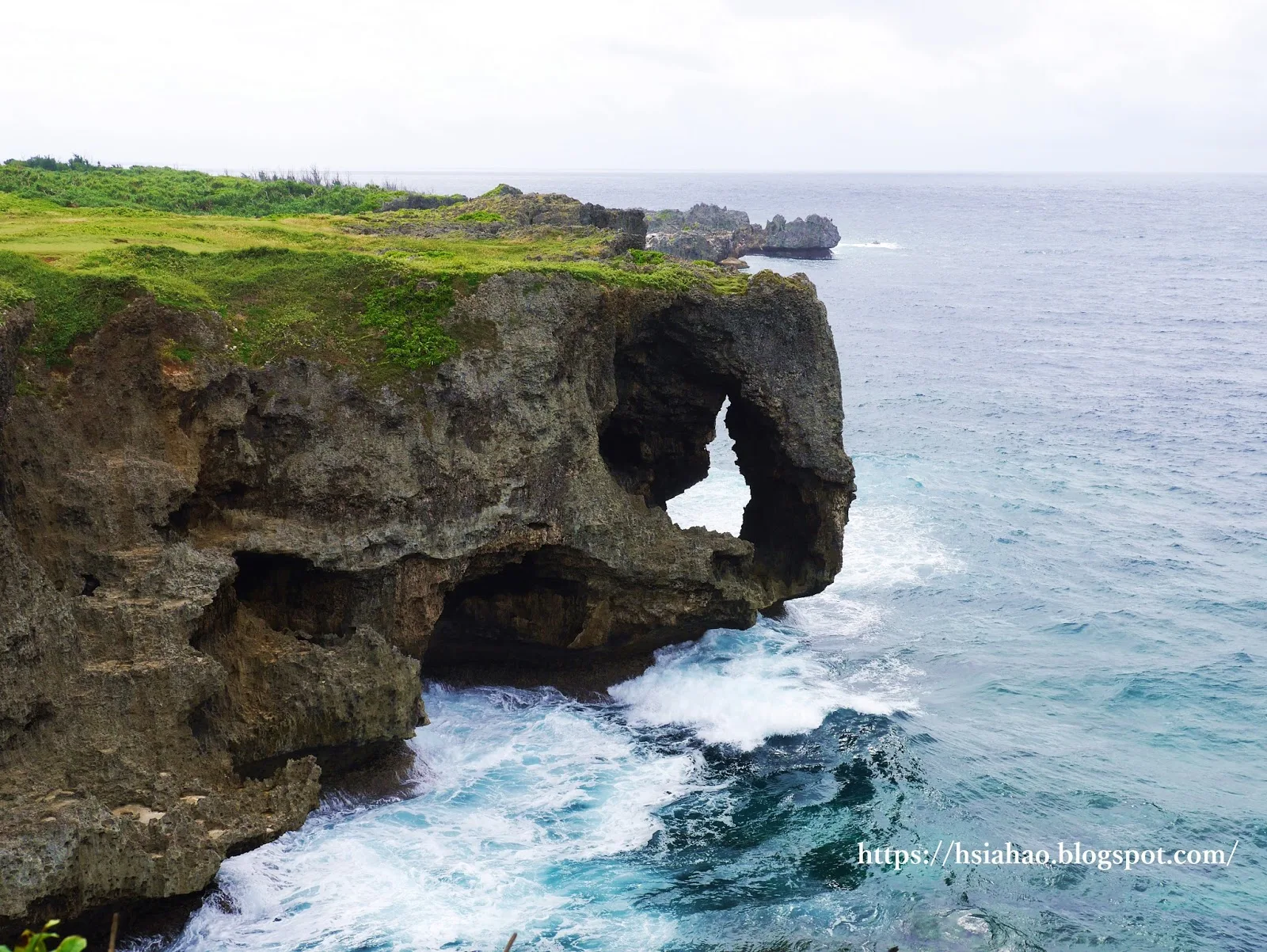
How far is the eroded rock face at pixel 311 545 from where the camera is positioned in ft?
56.3

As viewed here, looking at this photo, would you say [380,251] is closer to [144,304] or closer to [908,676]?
[144,304]

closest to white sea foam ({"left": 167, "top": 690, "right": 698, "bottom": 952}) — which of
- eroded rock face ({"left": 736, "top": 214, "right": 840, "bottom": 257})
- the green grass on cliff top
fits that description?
the green grass on cliff top

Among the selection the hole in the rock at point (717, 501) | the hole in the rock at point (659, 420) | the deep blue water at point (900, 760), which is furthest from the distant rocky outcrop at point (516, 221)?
the deep blue water at point (900, 760)

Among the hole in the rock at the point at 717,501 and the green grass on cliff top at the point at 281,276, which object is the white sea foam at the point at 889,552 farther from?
the green grass on cliff top at the point at 281,276

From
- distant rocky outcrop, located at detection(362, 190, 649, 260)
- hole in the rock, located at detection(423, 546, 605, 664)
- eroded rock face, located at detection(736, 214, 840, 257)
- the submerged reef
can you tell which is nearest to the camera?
the submerged reef

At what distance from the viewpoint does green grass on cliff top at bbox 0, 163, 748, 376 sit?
68.1 feet

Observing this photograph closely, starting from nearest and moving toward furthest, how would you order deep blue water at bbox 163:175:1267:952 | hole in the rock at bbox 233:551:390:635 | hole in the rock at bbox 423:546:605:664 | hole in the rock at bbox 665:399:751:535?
deep blue water at bbox 163:175:1267:952, hole in the rock at bbox 233:551:390:635, hole in the rock at bbox 423:546:605:664, hole in the rock at bbox 665:399:751:535

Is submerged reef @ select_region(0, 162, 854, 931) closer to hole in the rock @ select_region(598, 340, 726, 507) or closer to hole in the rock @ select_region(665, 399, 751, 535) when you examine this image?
hole in the rock @ select_region(598, 340, 726, 507)

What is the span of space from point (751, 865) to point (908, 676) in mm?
10286

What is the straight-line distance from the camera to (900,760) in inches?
994

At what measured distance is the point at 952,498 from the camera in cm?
4369

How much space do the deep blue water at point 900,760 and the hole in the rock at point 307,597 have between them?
3.37 metres

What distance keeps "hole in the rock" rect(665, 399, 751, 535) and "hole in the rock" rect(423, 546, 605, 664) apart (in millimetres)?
10750

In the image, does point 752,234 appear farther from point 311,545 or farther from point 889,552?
point 311,545
